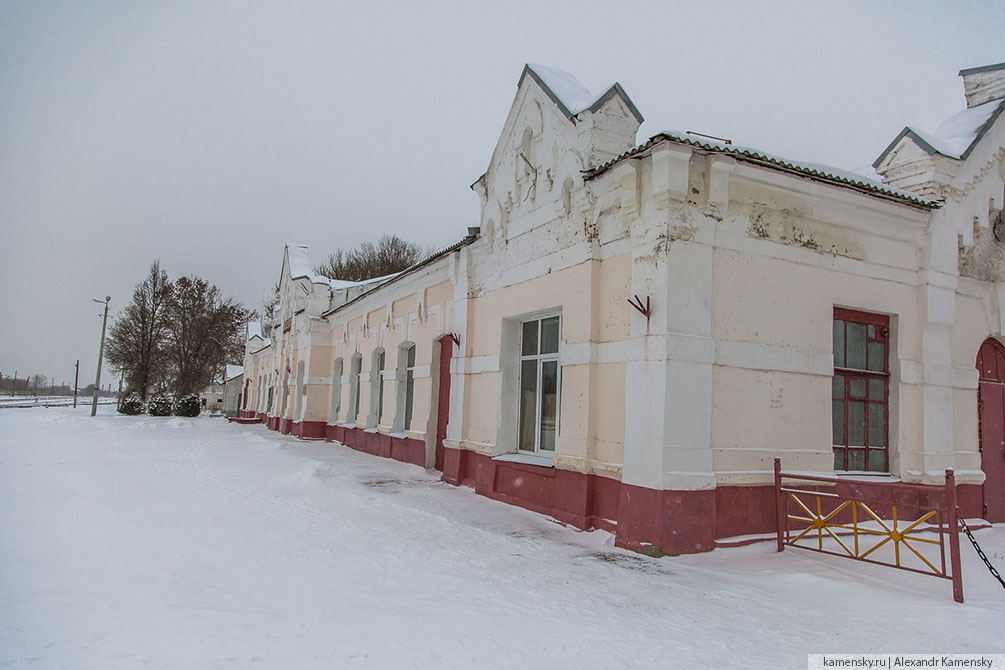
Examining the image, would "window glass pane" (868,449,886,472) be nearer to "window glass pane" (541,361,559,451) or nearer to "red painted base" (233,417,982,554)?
"red painted base" (233,417,982,554)

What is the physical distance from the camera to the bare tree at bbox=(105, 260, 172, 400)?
4056cm

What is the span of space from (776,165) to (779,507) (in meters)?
3.50

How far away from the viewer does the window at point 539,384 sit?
854cm

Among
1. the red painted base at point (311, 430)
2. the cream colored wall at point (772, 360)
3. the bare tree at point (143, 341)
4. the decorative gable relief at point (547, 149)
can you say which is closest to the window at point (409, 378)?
the decorative gable relief at point (547, 149)

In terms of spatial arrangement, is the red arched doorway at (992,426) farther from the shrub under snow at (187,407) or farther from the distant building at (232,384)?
the distant building at (232,384)

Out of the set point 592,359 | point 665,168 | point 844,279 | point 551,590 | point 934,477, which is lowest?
point 551,590

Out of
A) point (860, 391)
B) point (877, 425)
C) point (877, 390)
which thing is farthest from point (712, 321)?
point (877, 425)

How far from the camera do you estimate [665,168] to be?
20.6 ft

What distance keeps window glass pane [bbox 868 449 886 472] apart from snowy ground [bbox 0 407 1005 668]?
45.4 inches

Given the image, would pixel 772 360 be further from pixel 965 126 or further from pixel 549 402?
pixel 965 126

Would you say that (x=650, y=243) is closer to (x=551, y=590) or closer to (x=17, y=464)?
(x=551, y=590)

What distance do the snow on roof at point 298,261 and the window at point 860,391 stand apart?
1899 cm

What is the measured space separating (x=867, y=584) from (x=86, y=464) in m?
11.7

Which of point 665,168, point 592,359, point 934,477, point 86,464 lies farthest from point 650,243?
point 86,464
